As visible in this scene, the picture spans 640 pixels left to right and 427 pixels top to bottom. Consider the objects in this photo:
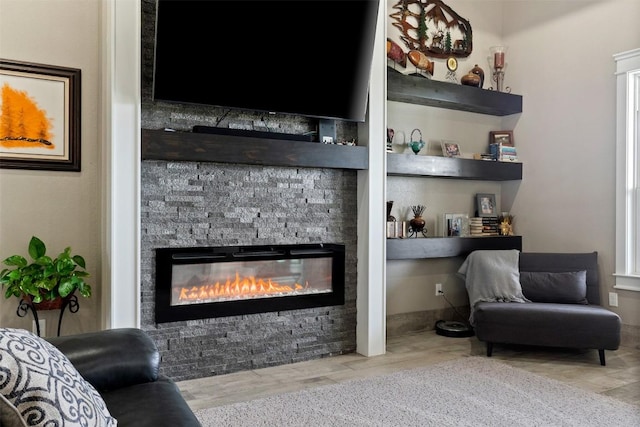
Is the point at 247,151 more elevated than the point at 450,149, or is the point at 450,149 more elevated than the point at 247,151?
the point at 450,149

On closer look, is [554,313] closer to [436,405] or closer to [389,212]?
[436,405]

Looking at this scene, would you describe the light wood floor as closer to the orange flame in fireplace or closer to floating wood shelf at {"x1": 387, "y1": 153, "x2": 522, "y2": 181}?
the orange flame in fireplace

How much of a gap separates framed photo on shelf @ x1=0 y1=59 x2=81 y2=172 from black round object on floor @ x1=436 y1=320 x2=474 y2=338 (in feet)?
10.3

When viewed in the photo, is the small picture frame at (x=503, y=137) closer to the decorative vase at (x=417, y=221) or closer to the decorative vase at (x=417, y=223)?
the decorative vase at (x=417, y=221)

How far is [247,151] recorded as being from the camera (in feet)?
11.1

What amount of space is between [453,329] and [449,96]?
2.01 metres

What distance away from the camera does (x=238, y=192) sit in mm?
3484

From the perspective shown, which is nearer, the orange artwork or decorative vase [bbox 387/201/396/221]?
the orange artwork

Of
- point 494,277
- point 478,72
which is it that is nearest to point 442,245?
point 494,277

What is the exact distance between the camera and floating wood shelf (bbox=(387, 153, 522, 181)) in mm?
4223

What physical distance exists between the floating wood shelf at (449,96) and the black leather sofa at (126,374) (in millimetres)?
2907

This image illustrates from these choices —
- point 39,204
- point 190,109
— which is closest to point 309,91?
point 190,109

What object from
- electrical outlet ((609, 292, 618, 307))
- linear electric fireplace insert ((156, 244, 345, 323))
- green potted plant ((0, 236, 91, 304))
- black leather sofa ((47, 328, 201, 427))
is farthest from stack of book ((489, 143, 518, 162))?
black leather sofa ((47, 328, 201, 427))

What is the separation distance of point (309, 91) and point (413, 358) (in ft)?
6.78
